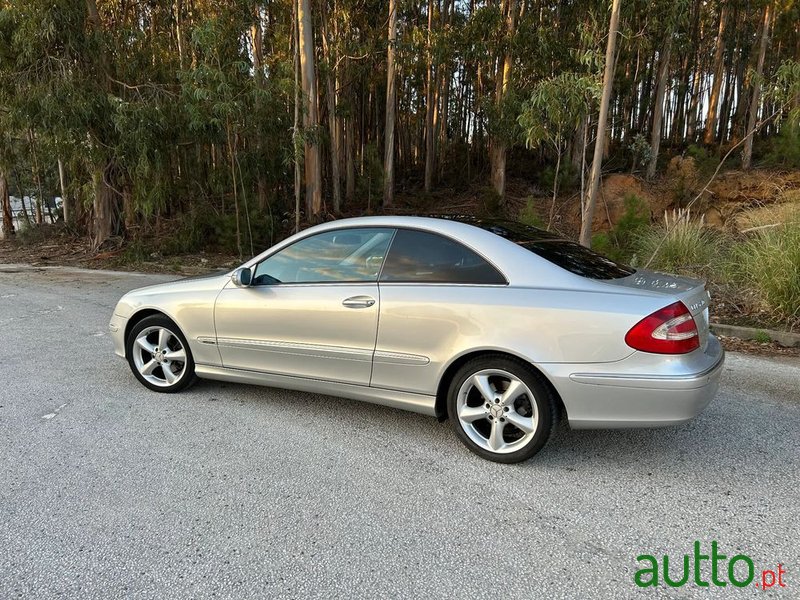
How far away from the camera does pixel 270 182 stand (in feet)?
48.6

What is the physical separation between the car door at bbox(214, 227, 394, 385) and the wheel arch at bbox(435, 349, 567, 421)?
0.51m

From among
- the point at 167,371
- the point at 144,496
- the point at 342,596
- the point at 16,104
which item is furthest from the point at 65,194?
the point at 342,596

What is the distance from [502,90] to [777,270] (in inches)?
419

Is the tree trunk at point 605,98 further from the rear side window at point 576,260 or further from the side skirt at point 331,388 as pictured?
the side skirt at point 331,388

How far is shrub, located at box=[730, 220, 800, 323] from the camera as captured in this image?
649 centimetres

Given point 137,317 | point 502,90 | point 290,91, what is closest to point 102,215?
point 290,91

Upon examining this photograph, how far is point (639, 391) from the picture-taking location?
2.89m

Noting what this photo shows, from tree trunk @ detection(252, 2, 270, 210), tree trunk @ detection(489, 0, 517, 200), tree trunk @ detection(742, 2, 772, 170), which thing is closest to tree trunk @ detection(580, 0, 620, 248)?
tree trunk @ detection(489, 0, 517, 200)

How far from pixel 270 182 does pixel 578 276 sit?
42.4ft

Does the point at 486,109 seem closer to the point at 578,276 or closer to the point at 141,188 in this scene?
the point at 141,188

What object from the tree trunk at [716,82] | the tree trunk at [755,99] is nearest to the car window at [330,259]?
the tree trunk at [755,99]

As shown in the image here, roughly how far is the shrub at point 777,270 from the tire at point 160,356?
679 centimetres

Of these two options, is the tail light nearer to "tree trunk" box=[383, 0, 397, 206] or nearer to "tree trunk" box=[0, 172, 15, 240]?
"tree trunk" box=[383, 0, 397, 206]

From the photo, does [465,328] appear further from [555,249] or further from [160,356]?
[160,356]
